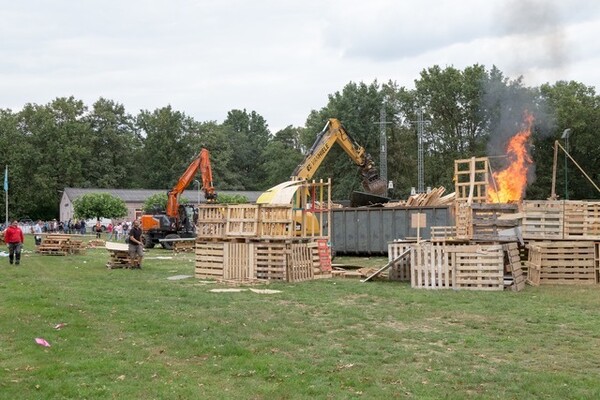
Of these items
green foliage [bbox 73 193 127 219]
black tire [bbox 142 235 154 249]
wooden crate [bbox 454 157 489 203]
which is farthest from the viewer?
green foliage [bbox 73 193 127 219]

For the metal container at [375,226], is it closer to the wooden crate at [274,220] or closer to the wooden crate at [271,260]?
the wooden crate at [274,220]

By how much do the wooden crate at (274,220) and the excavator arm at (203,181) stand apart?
54.7ft

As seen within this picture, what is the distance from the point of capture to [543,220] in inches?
775

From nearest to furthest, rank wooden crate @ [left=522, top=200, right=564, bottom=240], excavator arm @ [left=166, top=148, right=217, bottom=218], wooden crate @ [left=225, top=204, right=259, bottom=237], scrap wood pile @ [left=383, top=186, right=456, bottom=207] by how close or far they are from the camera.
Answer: wooden crate @ [left=522, top=200, right=564, bottom=240]
wooden crate @ [left=225, top=204, right=259, bottom=237]
scrap wood pile @ [left=383, top=186, right=456, bottom=207]
excavator arm @ [left=166, top=148, right=217, bottom=218]

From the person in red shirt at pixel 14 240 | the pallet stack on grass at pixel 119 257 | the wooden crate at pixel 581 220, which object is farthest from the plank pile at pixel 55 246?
the wooden crate at pixel 581 220

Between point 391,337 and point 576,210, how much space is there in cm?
1071

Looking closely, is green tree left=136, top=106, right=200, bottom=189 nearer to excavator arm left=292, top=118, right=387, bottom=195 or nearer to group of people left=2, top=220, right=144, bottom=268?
excavator arm left=292, top=118, right=387, bottom=195

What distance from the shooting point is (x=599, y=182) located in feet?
187

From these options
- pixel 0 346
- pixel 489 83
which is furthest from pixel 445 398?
pixel 489 83

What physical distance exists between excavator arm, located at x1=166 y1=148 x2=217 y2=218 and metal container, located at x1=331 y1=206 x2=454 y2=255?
27.1 feet

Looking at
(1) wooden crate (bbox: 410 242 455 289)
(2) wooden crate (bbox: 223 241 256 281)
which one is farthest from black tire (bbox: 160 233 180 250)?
(1) wooden crate (bbox: 410 242 455 289)

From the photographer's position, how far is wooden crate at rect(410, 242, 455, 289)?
17.9 m

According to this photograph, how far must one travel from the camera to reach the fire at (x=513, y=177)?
25875mm

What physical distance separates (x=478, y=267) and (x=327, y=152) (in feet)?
51.7
